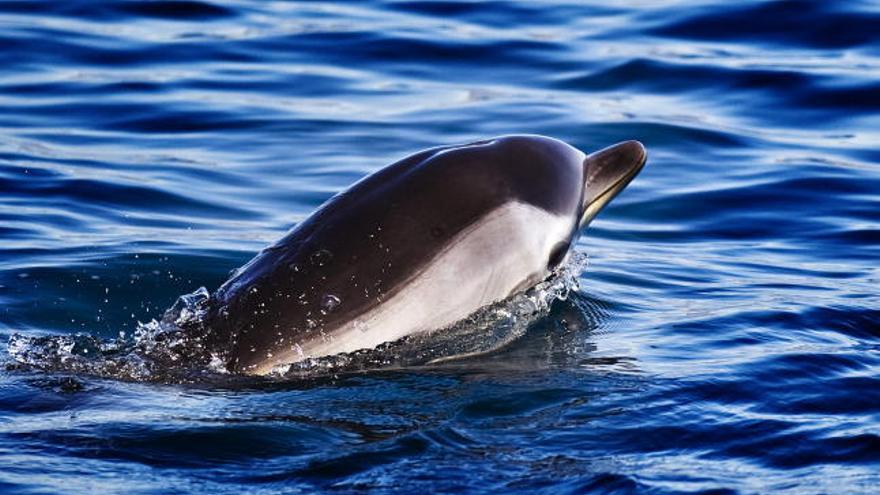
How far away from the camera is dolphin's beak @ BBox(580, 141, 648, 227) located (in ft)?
28.0

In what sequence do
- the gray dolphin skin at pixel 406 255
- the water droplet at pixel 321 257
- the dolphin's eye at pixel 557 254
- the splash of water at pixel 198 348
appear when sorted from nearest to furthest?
the splash of water at pixel 198 348 < the gray dolphin skin at pixel 406 255 < the water droplet at pixel 321 257 < the dolphin's eye at pixel 557 254

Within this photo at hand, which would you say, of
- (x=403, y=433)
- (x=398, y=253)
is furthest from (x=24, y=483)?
(x=398, y=253)

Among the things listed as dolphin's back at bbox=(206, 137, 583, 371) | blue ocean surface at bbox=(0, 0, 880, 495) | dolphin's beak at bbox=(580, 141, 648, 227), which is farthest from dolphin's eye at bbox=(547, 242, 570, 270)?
blue ocean surface at bbox=(0, 0, 880, 495)

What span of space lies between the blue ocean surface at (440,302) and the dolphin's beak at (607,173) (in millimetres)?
680

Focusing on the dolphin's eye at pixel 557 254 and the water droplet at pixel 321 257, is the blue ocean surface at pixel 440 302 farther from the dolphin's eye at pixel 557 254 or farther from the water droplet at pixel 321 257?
the water droplet at pixel 321 257

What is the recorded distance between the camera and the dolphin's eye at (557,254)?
8.23 meters

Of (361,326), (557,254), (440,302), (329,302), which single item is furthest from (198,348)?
(557,254)

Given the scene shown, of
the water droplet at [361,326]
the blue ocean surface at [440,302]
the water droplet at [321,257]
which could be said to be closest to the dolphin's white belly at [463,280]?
the water droplet at [361,326]

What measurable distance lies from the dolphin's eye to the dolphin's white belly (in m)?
0.04

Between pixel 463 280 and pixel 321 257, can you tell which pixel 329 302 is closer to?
pixel 321 257

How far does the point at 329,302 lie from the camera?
7.32 meters

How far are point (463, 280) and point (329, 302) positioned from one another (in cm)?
73

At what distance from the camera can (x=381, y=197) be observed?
7688 millimetres

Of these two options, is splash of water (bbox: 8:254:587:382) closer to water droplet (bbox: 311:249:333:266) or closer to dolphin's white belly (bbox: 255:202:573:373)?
dolphin's white belly (bbox: 255:202:573:373)
